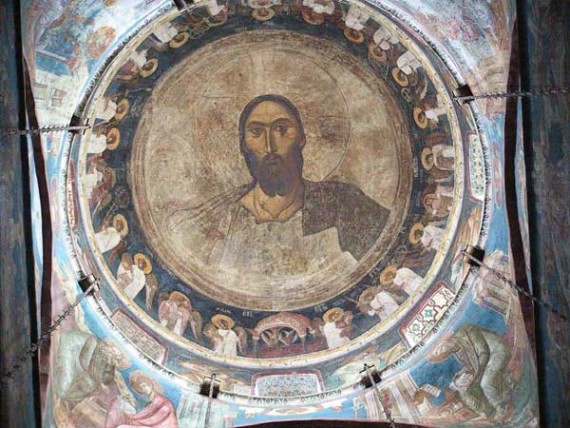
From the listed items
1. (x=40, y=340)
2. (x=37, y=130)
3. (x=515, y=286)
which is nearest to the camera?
(x=37, y=130)

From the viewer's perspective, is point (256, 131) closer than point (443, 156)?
No

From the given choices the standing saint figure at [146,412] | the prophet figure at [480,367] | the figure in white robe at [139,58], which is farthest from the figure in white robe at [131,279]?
the prophet figure at [480,367]

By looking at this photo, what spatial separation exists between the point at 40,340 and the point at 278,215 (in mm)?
6431

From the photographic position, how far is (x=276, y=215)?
15578mm

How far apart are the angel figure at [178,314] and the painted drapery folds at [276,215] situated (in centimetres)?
4

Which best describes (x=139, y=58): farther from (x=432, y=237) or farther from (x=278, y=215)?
(x=432, y=237)

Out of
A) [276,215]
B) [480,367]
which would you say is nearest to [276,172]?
[276,215]

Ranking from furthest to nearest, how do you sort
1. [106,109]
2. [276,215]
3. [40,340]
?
1. [276,215]
2. [106,109]
3. [40,340]

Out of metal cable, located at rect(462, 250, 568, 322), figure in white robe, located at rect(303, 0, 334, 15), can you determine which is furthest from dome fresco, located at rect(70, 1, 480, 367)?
metal cable, located at rect(462, 250, 568, 322)

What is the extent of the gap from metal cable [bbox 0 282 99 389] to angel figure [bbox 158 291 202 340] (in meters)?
1.48

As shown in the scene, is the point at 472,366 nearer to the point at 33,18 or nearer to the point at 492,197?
the point at 492,197

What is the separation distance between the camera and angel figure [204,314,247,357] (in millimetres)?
13867

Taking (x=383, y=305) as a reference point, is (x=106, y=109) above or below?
above

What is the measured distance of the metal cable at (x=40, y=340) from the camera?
912 centimetres
